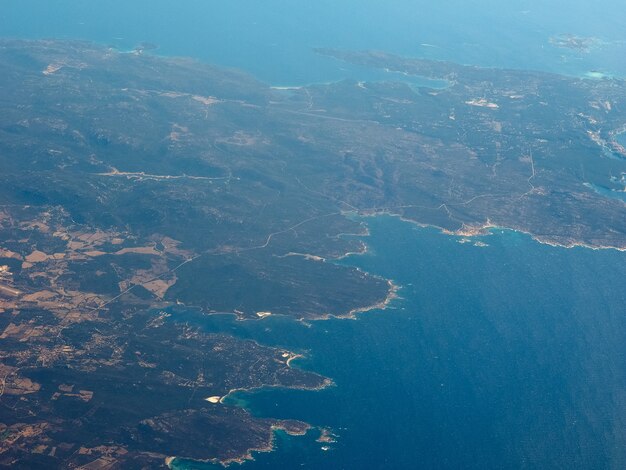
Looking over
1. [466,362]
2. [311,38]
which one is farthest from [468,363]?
[311,38]

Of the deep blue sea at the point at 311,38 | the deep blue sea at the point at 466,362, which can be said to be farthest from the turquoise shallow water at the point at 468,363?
the deep blue sea at the point at 311,38

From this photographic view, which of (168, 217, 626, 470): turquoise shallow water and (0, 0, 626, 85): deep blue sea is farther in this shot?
(0, 0, 626, 85): deep blue sea

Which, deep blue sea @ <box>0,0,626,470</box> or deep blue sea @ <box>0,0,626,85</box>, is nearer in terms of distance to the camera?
deep blue sea @ <box>0,0,626,470</box>

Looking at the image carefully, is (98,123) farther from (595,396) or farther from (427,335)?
(595,396)

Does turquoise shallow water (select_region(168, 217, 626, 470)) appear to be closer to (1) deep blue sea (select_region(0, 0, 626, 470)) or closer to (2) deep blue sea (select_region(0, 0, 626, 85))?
(1) deep blue sea (select_region(0, 0, 626, 470))

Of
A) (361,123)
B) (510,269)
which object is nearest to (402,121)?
(361,123)

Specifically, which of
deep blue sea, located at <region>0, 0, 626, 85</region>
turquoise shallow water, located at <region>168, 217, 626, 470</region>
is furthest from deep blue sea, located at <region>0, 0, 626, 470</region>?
deep blue sea, located at <region>0, 0, 626, 85</region>

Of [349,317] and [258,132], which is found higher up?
[258,132]

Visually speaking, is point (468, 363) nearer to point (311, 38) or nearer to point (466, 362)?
point (466, 362)
